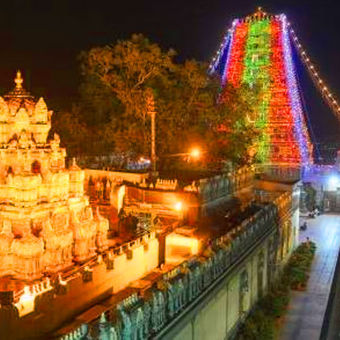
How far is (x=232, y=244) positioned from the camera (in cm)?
A: 1666

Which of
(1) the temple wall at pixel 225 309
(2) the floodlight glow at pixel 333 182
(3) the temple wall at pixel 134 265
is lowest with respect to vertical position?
(1) the temple wall at pixel 225 309

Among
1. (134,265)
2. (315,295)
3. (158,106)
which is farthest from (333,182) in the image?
(134,265)

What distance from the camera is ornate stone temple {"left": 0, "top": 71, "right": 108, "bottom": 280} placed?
→ 55.0 feet

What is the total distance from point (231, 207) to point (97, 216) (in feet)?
21.9

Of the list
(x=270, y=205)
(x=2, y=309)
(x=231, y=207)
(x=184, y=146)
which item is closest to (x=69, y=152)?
(x=184, y=146)

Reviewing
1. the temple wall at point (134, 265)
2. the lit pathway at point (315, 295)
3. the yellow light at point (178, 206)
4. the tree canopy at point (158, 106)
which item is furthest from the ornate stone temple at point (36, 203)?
the tree canopy at point (158, 106)

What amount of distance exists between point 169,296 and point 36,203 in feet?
23.5

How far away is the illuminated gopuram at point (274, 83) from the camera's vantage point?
43531mm

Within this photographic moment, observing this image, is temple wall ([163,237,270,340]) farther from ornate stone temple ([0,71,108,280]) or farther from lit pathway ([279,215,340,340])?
ornate stone temple ([0,71,108,280])

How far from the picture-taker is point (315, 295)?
71.4 feet

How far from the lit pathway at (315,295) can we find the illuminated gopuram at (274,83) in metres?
11.5

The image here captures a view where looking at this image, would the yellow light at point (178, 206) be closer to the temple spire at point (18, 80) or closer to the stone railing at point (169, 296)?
the stone railing at point (169, 296)

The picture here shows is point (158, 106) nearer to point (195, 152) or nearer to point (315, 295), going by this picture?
point (195, 152)

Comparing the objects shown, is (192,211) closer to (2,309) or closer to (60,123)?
(2,309)
